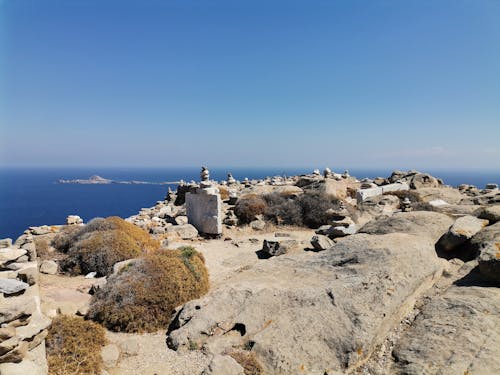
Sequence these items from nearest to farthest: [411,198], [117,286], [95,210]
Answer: [117,286] < [411,198] < [95,210]

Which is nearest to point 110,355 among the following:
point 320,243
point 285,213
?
point 320,243

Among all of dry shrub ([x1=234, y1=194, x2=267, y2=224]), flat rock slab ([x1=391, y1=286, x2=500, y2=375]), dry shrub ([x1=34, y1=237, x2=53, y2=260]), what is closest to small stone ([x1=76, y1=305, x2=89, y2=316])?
dry shrub ([x1=34, y1=237, x2=53, y2=260])

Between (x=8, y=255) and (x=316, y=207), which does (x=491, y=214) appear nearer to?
(x=316, y=207)

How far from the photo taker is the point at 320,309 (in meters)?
5.49

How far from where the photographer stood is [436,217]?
353 inches

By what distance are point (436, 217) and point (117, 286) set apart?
9.04 meters

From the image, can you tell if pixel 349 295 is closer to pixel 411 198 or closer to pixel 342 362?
pixel 342 362

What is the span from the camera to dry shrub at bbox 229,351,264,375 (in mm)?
4582

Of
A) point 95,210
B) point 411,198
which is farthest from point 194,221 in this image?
point 95,210

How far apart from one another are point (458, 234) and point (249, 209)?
1081 centimetres

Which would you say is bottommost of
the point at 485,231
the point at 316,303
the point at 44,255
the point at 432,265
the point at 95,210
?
the point at 95,210

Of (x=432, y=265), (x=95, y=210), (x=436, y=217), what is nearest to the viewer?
(x=432, y=265)

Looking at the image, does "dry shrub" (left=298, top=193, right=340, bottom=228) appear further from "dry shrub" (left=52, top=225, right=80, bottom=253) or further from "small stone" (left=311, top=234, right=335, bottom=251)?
"dry shrub" (left=52, top=225, right=80, bottom=253)

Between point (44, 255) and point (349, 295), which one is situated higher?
point (349, 295)
